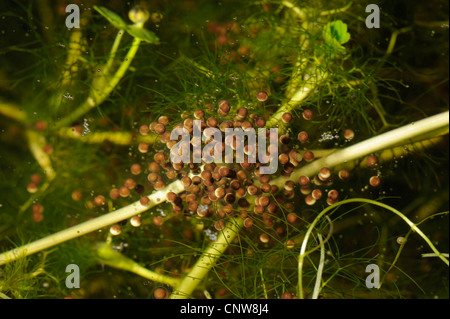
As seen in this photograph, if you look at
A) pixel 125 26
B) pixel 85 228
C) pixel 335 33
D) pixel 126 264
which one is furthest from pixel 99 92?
pixel 335 33

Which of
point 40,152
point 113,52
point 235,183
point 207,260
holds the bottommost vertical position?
point 207,260

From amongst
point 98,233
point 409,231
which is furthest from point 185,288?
point 409,231

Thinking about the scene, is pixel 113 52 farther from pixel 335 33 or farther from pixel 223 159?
pixel 335 33

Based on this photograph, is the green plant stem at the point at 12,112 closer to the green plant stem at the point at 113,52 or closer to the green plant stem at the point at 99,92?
the green plant stem at the point at 99,92

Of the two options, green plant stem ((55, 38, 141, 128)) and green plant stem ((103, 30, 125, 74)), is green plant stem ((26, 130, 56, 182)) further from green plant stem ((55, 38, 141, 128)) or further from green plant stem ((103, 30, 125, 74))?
green plant stem ((103, 30, 125, 74))

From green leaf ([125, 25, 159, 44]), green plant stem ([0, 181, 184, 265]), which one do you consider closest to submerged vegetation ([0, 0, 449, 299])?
green plant stem ([0, 181, 184, 265])

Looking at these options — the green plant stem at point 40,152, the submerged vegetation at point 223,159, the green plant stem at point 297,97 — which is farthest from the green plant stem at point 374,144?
the green plant stem at point 40,152
